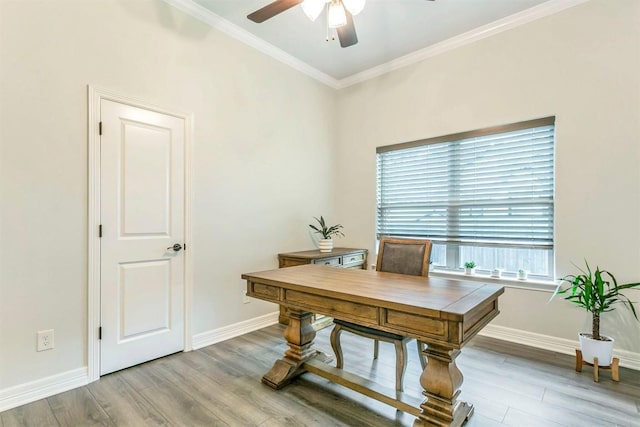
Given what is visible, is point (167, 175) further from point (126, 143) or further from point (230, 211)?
point (230, 211)

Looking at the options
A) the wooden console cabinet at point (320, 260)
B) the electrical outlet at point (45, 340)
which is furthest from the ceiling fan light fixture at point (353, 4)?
the electrical outlet at point (45, 340)

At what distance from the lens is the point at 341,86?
4.38 metres

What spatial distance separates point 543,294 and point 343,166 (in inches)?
106

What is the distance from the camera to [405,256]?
242cm

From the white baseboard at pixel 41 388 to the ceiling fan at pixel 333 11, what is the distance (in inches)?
109

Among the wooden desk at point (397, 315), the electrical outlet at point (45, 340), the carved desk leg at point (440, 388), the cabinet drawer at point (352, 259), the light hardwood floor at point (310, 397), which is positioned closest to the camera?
the wooden desk at point (397, 315)

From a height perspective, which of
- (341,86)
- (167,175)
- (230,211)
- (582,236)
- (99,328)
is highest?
(341,86)

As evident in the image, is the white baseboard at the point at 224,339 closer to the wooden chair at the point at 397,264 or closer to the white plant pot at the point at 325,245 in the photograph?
the white plant pot at the point at 325,245

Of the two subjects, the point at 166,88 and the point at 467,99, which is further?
the point at 467,99

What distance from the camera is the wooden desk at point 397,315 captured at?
4.62 ft

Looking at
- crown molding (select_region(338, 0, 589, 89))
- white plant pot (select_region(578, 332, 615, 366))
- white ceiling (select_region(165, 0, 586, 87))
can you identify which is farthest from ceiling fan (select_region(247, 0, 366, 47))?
white plant pot (select_region(578, 332, 615, 366))

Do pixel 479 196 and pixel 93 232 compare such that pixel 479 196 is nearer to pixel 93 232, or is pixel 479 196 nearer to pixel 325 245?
pixel 325 245

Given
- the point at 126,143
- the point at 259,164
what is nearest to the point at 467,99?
the point at 259,164

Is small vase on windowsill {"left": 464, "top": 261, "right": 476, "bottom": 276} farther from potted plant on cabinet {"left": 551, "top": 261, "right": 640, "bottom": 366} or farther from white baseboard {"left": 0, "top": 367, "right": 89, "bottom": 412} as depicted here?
white baseboard {"left": 0, "top": 367, "right": 89, "bottom": 412}
